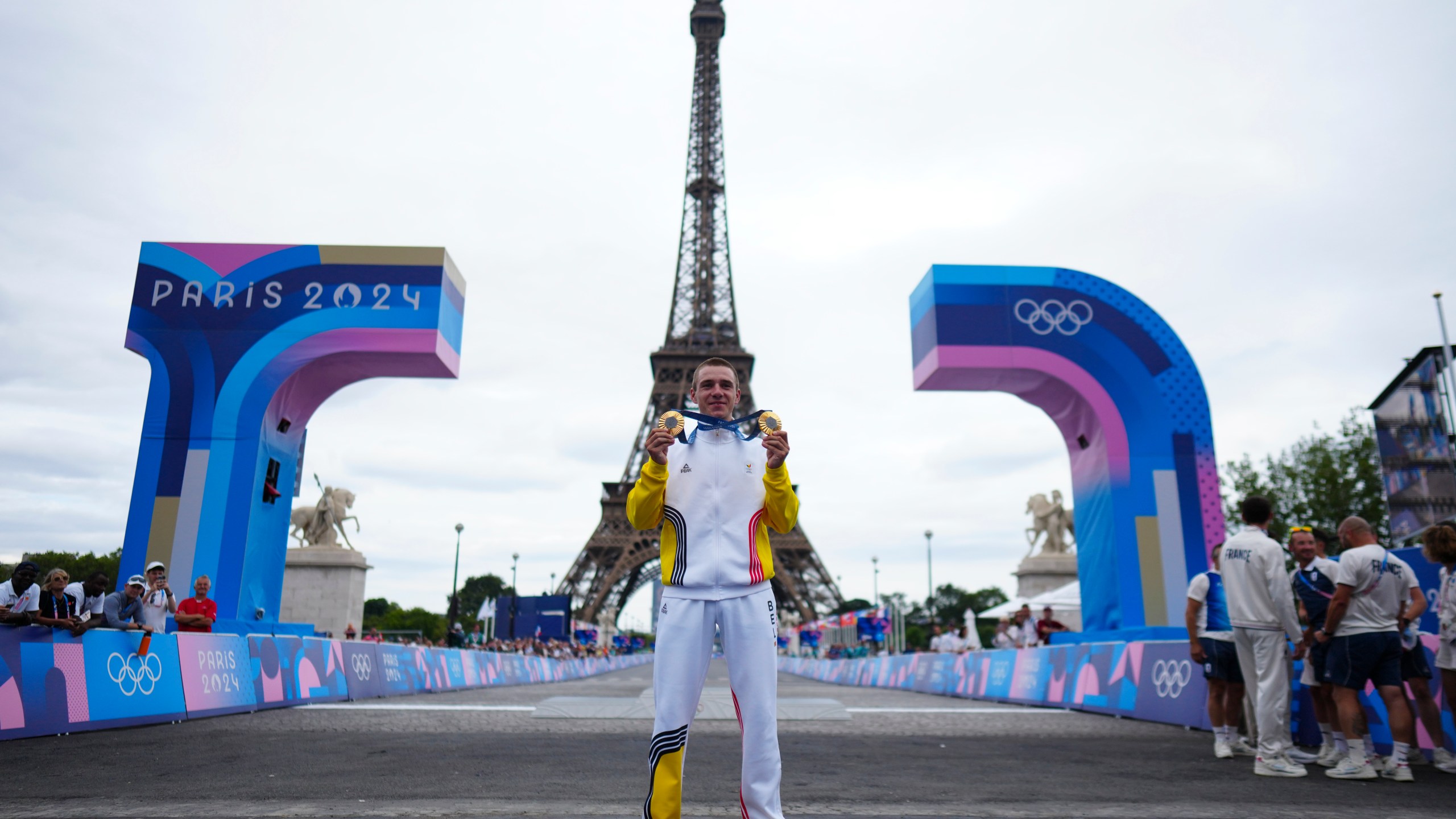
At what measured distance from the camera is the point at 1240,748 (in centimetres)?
672

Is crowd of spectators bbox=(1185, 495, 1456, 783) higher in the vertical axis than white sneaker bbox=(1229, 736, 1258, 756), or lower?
higher

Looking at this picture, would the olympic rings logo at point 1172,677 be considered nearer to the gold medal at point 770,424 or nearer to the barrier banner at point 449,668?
the gold medal at point 770,424

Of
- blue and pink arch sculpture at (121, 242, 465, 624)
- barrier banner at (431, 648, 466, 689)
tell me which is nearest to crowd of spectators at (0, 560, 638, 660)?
blue and pink arch sculpture at (121, 242, 465, 624)

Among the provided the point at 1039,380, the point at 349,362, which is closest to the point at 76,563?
the point at 349,362

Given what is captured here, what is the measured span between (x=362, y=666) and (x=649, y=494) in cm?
1162

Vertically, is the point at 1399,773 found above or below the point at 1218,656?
below

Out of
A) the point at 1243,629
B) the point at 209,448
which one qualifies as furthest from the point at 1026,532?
the point at 209,448

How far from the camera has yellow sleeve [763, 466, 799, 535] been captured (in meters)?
3.09

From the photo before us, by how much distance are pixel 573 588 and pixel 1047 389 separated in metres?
35.5

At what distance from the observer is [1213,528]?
12.4 metres

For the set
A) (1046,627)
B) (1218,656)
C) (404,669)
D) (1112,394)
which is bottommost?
(404,669)

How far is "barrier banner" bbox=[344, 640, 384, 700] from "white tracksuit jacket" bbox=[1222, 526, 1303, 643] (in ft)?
34.8

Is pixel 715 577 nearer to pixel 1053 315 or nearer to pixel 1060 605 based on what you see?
pixel 1053 315

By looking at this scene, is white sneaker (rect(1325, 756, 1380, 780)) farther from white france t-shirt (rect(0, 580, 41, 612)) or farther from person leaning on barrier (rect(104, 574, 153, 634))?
white france t-shirt (rect(0, 580, 41, 612))
